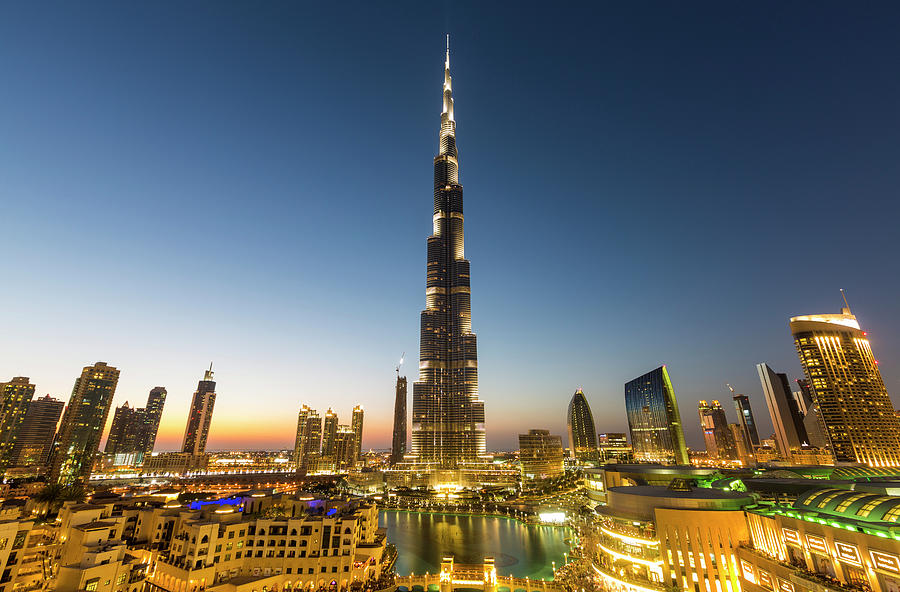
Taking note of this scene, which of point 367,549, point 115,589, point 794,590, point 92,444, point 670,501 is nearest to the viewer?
point 794,590

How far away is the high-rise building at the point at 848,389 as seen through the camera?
470ft

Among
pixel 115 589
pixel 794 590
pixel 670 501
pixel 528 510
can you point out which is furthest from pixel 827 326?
pixel 115 589

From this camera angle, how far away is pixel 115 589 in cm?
4484

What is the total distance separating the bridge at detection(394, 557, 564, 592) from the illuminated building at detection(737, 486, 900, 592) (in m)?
29.3

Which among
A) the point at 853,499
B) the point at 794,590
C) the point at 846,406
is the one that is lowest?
the point at 794,590

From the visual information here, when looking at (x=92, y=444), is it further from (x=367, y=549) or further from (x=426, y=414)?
(x=367, y=549)

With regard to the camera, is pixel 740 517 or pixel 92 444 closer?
pixel 740 517

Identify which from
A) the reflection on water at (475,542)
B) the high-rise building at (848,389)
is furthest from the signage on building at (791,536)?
the high-rise building at (848,389)

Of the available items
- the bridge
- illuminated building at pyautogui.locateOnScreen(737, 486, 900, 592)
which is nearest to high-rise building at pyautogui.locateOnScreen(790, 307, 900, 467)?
illuminated building at pyautogui.locateOnScreen(737, 486, 900, 592)

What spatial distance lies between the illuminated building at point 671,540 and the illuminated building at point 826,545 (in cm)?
210

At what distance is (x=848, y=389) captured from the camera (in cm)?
14812

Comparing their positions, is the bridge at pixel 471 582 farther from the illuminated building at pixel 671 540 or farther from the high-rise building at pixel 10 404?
the high-rise building at pixel 10 404

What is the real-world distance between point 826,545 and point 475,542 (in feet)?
249

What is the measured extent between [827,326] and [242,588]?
212159 mm
